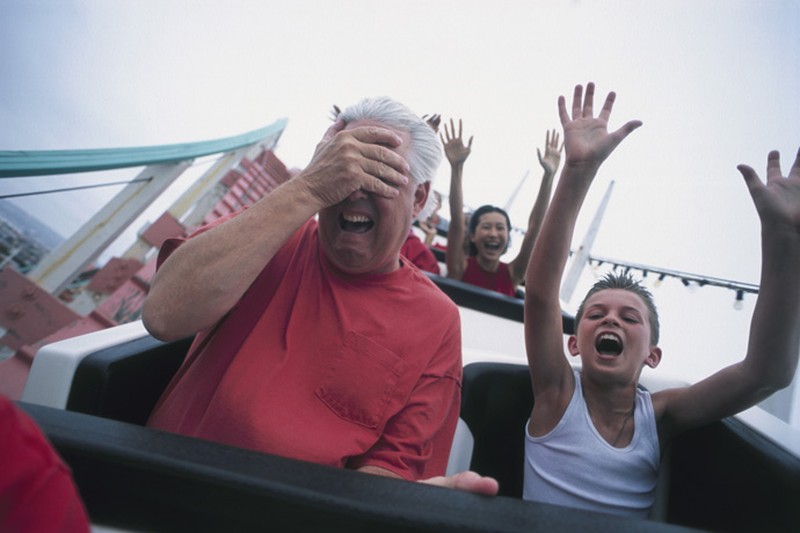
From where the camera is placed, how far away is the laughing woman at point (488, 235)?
2.08 metres

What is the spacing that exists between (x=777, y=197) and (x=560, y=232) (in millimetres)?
360

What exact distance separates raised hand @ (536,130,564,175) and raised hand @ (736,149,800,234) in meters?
1.43

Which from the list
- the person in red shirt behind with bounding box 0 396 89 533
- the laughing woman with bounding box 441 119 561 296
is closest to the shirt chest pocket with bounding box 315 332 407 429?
the person in red shirt behind with bounding box 0 396 89 533

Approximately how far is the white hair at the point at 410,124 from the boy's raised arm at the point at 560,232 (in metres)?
0.25

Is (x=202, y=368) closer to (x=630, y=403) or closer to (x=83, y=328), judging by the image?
(x=630, y=403)

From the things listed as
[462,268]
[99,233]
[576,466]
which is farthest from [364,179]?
[462,268]

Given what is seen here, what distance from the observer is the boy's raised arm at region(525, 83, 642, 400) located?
2.56 ft

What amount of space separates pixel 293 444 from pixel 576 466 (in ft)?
1.85

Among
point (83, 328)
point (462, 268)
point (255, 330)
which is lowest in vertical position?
point (83, 328)

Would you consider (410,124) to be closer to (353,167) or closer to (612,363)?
(353,167)

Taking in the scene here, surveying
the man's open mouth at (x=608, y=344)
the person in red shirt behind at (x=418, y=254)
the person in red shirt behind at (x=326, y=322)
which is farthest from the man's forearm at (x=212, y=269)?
the person in red shirt behind at (x=418, y=254)

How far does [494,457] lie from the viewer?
0.94 metres

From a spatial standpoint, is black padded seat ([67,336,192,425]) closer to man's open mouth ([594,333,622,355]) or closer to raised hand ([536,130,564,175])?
man's open mouth ([594,333,622,355])

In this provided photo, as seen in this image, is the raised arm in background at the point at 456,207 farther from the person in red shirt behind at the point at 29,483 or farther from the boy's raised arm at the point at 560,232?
the person in red shirt behind at the point at 29,483
